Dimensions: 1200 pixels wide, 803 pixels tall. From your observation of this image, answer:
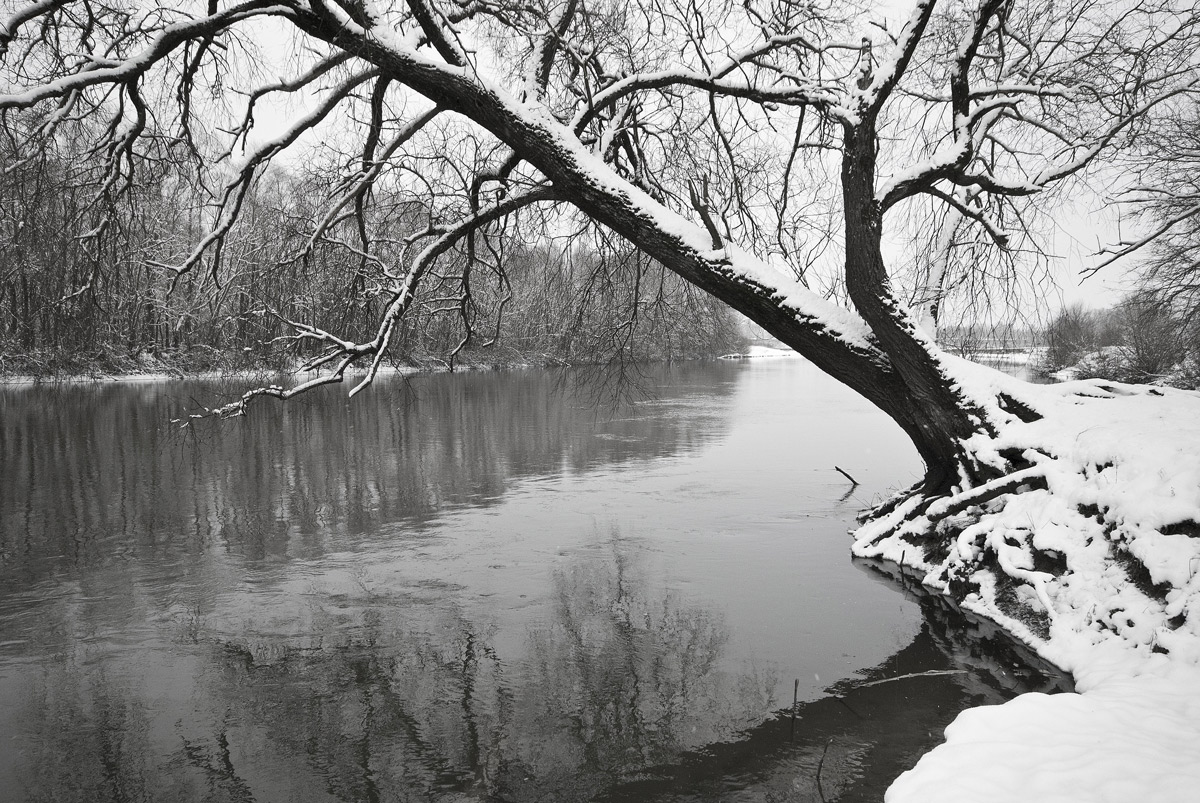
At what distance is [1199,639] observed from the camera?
438cm

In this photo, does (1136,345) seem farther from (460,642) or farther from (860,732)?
(460,642)

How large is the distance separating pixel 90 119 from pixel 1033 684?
9034 millimetres

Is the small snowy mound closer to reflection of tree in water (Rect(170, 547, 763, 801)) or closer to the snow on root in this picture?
the snow on root

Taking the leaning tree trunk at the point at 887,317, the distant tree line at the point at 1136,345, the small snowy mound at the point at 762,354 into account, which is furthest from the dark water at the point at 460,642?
the small snowy mound at the point at 762,354

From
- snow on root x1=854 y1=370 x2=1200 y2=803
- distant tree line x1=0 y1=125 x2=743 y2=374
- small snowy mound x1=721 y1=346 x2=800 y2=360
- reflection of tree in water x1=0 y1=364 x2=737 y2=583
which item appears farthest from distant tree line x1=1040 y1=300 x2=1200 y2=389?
small snowy mound x1=721 y1=346 x2=800 y2=360

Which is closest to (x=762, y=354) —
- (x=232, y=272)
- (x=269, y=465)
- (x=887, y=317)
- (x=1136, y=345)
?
(x=1136, y=345)

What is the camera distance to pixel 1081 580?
5.47 metres

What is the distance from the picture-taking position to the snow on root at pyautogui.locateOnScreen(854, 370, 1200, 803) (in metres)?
3.16

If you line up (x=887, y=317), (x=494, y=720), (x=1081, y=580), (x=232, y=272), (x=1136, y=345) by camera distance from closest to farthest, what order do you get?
1. (x=494, y=720)
2. (x=1081, y=580)
3. (x=887, y=317)
4. (x=232, y=272)
5. (x=1136, y=345)

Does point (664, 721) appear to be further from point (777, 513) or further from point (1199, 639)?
point (777, 513)

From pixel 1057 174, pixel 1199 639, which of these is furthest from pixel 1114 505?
pixel 1057 174

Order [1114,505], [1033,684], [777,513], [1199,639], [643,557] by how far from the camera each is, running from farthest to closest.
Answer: [777,513], [643,557], [1114,505], [1033,684], [1199,639]

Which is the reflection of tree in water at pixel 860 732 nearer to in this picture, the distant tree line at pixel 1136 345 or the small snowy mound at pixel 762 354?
the distant tree line at pixel 1136 345

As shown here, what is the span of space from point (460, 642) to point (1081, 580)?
447 centimetres
